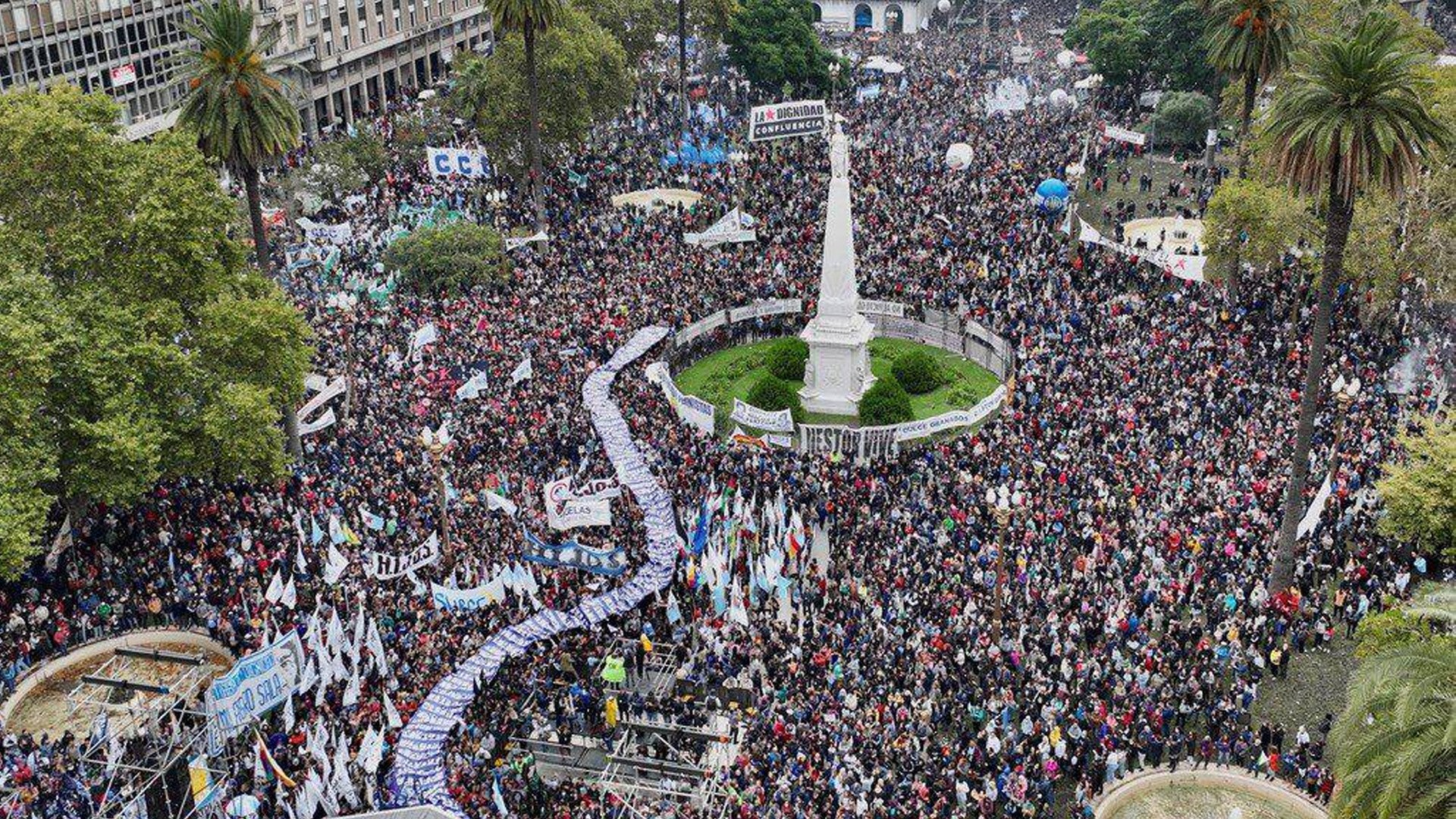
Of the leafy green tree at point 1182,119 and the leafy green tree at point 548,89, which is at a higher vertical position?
the leafy green tree at point 548,89

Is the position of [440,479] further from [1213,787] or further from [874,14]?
[874,14]

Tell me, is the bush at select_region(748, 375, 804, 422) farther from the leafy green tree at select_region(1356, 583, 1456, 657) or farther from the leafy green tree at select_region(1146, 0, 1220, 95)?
the leafy green tree at select_region(1146, 0, 1220, 95)

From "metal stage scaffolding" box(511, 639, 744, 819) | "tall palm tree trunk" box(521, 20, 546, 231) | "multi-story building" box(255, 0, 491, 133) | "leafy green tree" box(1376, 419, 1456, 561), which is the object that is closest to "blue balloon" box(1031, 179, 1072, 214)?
"tall palm tree trunk" box(521, 20, 546, 231)

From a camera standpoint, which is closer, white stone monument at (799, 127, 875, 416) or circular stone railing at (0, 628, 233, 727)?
circular stone railing at (0, 628, 233, 727)

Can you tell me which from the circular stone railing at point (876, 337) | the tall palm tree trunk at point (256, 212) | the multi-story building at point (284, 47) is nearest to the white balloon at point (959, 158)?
the circular stone railing at point (876, 337)

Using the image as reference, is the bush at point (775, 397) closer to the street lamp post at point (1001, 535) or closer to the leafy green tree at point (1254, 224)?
the street lamp post at point (1001, 535)

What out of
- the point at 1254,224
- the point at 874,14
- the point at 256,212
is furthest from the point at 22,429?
the point at 874,14
